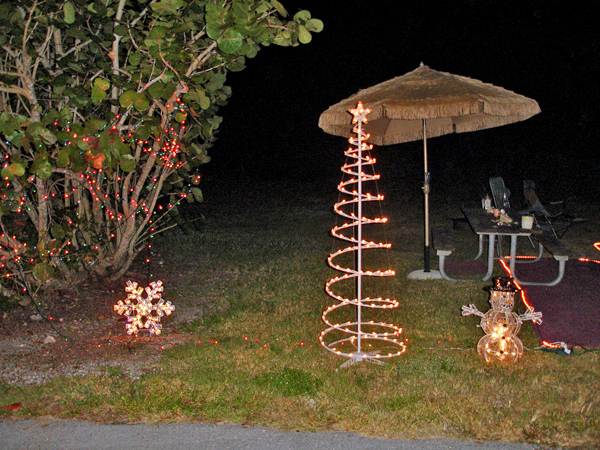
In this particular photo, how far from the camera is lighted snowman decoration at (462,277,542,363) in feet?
15.2

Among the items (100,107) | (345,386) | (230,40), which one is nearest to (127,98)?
(230,40)

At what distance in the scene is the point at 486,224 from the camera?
7133 mm

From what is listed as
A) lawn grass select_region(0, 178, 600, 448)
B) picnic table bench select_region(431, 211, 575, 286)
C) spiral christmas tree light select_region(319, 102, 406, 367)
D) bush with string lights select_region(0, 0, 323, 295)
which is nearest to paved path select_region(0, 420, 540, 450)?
lawn grass select_region(0, 178, 600, 448)

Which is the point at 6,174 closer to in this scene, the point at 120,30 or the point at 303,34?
the point at 120,30

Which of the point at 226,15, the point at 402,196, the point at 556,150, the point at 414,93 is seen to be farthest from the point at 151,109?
the point at 556,150

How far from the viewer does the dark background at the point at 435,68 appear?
2436 centimetres

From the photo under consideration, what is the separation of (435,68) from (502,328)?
24.8 m

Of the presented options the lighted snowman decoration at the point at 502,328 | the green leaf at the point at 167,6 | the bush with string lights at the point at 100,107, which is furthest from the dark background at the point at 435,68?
the lighted snowman decoration at the point at 502,328

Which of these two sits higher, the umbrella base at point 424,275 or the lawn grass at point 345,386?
the umbrella base at point 424,275

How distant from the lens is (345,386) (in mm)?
4293

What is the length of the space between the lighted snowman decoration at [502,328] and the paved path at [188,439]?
47.5 inches

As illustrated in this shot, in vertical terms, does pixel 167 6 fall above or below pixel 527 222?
above

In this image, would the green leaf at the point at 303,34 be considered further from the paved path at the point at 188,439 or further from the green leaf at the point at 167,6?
the paved path at the point at 188,439

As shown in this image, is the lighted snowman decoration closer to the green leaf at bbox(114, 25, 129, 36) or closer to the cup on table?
the cup on table
